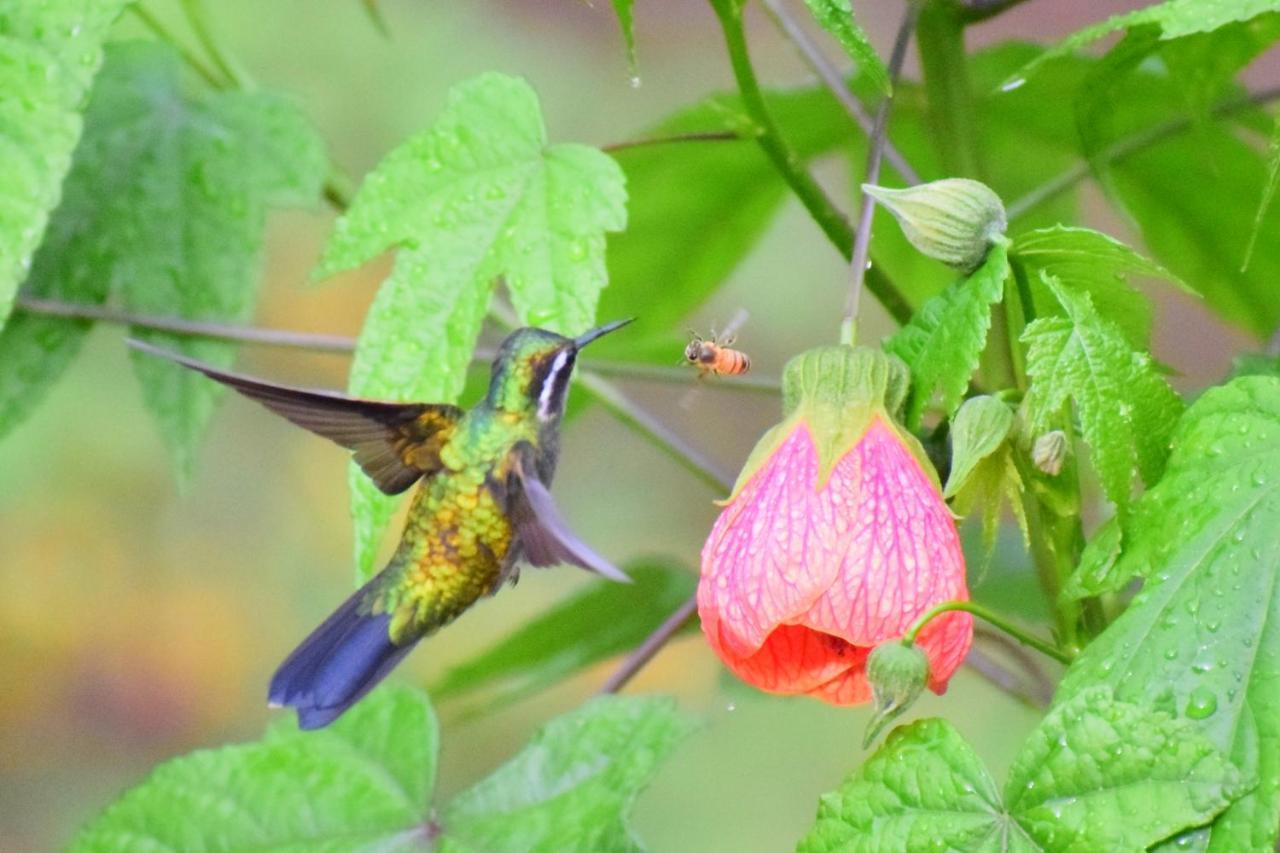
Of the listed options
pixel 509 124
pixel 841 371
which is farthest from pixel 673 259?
pixel 841 371

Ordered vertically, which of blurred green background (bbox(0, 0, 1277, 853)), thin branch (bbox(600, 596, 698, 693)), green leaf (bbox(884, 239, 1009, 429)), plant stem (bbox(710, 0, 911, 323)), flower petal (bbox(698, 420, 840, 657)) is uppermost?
plant stem (bbox(710, 0, 911, 323))

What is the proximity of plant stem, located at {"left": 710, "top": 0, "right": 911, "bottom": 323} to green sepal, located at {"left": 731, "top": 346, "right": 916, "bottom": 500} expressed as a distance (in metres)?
0.07

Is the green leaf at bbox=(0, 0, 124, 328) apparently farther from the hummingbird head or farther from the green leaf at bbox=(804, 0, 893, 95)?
the green leaf at bbox=(804, 0, 893, 95)

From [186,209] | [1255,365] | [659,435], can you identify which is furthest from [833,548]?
[186,209]

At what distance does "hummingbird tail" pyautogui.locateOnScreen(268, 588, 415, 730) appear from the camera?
0.59 meters

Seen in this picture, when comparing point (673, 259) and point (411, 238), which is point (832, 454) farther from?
point (673, 259)

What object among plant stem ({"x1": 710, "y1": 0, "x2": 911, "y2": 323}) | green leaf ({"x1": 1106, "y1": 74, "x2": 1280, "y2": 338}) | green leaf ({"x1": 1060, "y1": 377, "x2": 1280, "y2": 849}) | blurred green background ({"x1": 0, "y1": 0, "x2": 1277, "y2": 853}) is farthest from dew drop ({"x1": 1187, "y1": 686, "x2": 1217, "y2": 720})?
blurred green background ({"x1": 0, "y1": 0, "x2": 1277, "y2": 853})

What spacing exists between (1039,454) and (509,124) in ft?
0.84

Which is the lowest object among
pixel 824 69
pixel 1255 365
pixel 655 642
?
pixel 655 642

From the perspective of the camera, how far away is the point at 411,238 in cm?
60

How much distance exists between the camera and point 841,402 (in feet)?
1.70

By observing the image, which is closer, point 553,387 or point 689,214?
point 553,387

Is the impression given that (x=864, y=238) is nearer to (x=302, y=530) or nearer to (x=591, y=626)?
(x=591, y=626)

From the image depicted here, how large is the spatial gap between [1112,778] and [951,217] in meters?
0.18
